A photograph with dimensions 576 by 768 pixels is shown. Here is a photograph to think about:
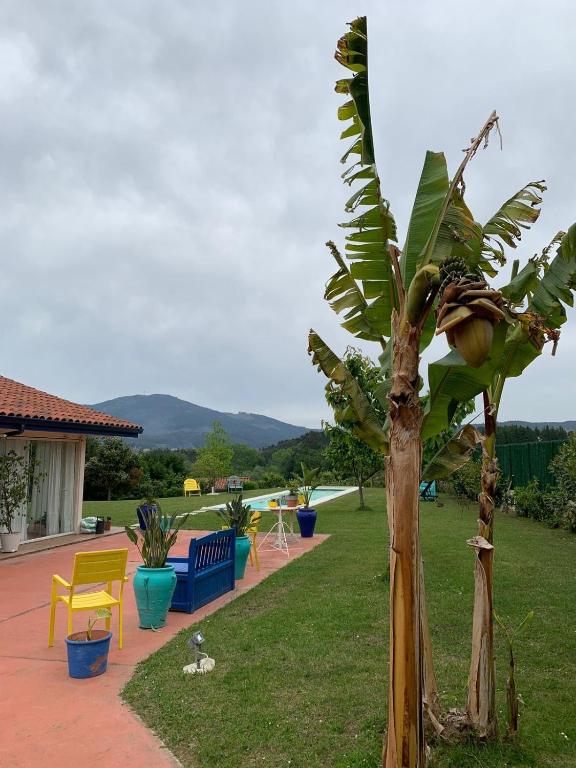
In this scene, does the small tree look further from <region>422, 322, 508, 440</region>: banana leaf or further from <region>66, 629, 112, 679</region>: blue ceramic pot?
<region>422, 322, 508, 440</region>: banana leaf

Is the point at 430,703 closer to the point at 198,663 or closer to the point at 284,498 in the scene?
the point at 198,663

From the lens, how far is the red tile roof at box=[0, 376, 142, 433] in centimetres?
1054

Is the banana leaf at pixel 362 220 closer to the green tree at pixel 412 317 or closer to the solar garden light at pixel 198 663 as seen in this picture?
the green tree at pixel 412 317

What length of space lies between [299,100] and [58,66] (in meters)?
4.22

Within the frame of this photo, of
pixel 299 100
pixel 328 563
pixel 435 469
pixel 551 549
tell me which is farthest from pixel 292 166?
pixel 551 549

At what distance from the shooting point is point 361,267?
11.2ft

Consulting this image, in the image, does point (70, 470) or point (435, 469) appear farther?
point (70, 470)

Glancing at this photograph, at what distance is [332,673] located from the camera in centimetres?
454

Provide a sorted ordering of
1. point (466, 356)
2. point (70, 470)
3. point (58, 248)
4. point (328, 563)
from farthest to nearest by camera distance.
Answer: point (58, 248)
point (70, 470)
point (328, 563)
point (466, 356)

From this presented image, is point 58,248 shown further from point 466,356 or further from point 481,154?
point 466,356

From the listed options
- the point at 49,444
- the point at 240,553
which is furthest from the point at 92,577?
the point at 49,444

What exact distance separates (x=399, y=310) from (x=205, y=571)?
16.5ft

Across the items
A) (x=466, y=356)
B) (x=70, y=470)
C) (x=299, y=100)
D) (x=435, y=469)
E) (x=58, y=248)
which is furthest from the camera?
(x=58, y=248)

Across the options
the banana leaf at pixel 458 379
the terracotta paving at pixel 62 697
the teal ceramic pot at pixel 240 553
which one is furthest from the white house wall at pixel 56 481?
the banana leaf at pixel 458 379
